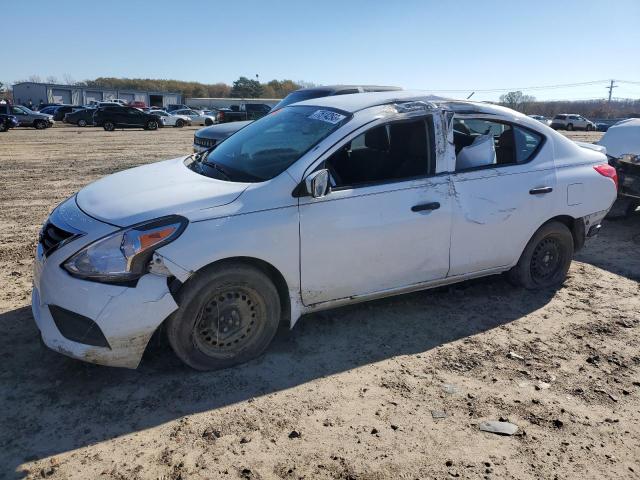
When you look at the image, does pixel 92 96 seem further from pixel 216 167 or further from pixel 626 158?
pixel 216 167

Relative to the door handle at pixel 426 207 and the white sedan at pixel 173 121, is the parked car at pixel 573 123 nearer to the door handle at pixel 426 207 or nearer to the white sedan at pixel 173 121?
the white sedan at pixel 173 121

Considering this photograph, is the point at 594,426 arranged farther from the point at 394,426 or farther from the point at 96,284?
the point at 96,284

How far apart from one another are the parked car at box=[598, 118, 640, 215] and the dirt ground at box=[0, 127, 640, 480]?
11.3 ft

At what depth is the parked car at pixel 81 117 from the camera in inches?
1410

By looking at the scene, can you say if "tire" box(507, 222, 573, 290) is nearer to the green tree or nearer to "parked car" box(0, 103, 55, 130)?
"parked car" box(0, 103, 55, 130)

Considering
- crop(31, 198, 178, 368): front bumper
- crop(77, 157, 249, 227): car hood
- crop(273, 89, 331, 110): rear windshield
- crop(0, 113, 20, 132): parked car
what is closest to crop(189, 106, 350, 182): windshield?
crop(77, 157, 249, 227): car hood

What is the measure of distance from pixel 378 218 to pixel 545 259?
2.16m

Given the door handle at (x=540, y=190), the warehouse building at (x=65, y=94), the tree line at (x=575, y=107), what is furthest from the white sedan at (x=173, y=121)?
the tree line at (x=575, y=107)

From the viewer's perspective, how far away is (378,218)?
3.81 meters

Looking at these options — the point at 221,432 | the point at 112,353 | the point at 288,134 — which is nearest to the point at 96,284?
the point at 112,353

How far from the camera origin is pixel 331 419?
10.1 feet

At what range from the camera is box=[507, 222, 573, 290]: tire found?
484 cm

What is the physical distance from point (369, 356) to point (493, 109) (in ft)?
8.18

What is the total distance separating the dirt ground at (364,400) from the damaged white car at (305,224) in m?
0.32
